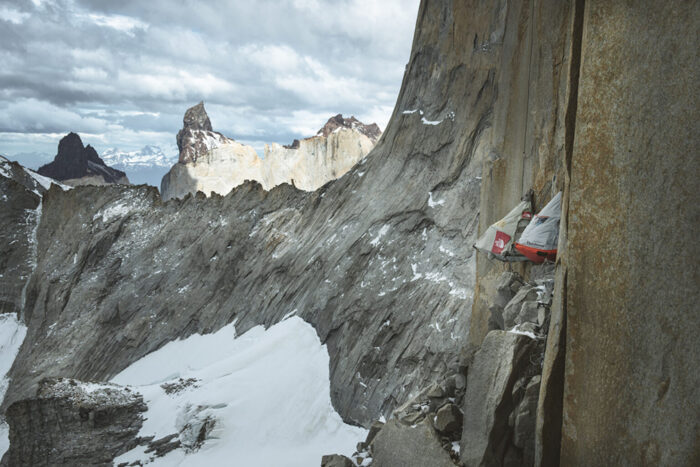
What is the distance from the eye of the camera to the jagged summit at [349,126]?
95.5 meters

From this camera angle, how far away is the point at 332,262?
20.0m

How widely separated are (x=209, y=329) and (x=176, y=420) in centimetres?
1072

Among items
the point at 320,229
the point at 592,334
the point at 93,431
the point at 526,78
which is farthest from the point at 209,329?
the point at 592,334

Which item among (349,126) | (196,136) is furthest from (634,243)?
(196,136)

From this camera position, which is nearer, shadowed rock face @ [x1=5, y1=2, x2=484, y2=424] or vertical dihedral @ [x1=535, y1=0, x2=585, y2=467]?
vertical dihedral @ [x1=535, y1=0, x2=585, y2=467]

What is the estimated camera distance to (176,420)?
14883 mm

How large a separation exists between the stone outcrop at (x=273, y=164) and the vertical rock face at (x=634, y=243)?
7972cm

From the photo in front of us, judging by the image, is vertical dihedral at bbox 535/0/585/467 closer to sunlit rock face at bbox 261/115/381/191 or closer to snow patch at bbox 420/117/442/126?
snow patch at bbox 420/117/442/126

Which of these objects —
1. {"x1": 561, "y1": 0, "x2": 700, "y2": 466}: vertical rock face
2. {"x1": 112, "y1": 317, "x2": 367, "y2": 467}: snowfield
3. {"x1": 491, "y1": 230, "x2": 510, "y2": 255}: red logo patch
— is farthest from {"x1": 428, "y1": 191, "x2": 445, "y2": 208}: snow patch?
{"x1": 561, "y1": 0, "x2": 700, "y2": 466}: vertical rock face

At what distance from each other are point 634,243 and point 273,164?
279 ft

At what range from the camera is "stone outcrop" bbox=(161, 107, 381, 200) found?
85.3m

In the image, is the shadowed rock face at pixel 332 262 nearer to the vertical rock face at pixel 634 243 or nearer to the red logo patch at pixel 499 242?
the red logo patch at pixel 499 242

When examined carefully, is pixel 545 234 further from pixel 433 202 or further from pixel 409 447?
pixel 433 202

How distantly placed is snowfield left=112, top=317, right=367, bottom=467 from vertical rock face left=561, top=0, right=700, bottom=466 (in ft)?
25.1
